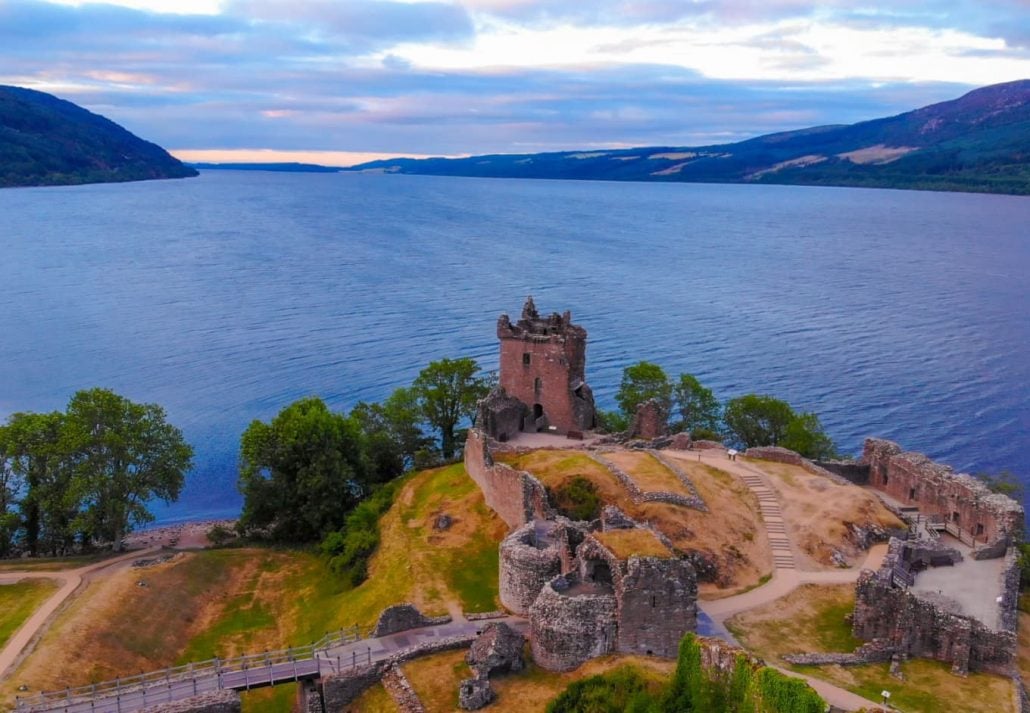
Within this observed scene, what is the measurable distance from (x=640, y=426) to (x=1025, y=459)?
4309 centimetres

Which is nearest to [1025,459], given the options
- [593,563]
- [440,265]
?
[593,563]

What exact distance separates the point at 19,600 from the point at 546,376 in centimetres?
3612

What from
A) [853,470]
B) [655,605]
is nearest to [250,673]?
[655,605]

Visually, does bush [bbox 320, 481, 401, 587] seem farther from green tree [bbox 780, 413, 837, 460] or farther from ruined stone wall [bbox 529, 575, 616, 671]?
green tree [bbox 780, 413, 837, 460]

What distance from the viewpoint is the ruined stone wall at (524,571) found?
41188 millimetres

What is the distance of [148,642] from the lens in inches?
1912

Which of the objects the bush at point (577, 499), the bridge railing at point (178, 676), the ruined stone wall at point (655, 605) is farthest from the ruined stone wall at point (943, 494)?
the bridge railing at point (178, 676)

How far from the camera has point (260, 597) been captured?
55562 mm

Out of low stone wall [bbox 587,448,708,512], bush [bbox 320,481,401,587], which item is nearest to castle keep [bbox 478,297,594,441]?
bush [bbox 320,481,401,587]

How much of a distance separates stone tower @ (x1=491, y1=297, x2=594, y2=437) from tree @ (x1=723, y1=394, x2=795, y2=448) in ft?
48.5

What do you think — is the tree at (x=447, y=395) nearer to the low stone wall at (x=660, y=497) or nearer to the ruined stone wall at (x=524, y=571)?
the low stone wall at (x=660, y=497)

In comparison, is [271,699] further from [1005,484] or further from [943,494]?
[1005,484]

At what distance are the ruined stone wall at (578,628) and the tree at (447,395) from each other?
125 ft

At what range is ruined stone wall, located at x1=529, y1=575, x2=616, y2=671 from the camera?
3572 cm
